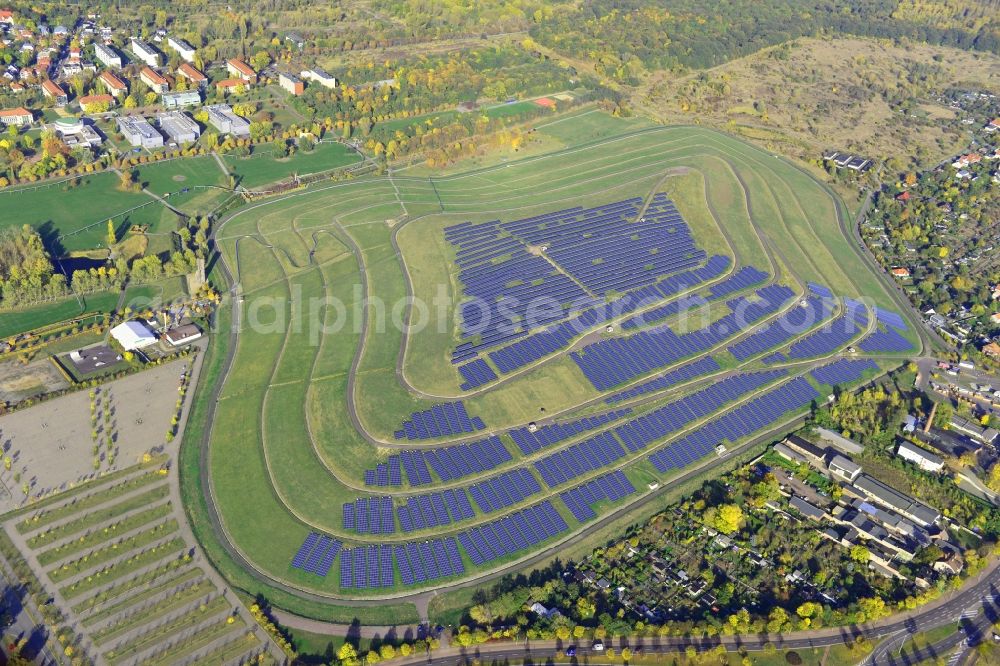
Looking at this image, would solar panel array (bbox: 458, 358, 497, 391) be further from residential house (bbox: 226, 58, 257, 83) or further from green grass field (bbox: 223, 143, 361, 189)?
residential house (bbox: 226, 58, 257, 83)

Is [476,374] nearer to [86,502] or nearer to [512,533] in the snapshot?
[512,533]

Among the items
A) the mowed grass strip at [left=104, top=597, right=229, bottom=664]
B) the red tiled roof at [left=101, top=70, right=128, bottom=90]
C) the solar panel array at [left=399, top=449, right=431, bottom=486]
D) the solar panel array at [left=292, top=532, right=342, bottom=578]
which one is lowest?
the solar panel array at [left=292, top=532, right=342, bottom=578]

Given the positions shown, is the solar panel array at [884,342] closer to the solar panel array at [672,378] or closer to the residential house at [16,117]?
Result: the solar panel array at [672,378]

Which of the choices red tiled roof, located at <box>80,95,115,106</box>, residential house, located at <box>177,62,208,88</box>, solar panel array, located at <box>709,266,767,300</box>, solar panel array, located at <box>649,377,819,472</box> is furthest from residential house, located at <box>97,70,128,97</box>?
solar panel array, located at <box>649,377,819,472</box>

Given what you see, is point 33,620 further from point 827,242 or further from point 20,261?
point 827,242

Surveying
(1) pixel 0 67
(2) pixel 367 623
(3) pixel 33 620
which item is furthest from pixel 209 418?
(1) pixel 0 67
